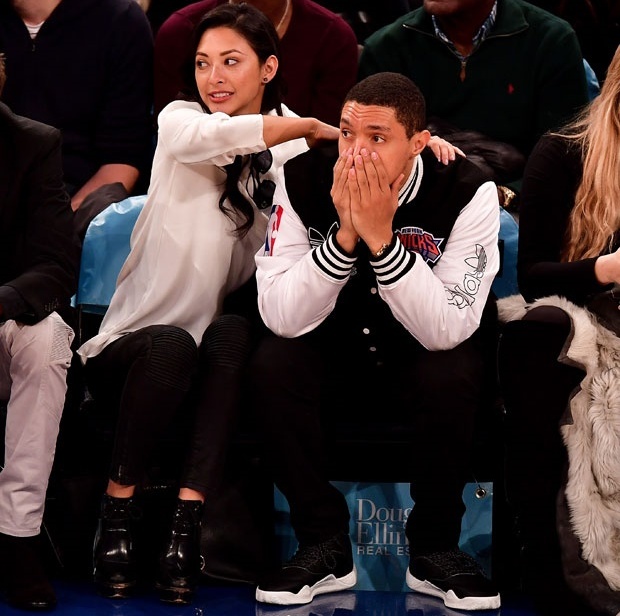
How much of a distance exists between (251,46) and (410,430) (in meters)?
1.14

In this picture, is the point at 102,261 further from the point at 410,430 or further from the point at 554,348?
the point at 554,348

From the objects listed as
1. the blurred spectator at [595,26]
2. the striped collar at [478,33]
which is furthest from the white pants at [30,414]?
the blurred spectator at [595,26]

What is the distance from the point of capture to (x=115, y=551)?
2.92 metres

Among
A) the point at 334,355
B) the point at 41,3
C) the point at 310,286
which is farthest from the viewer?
the point at 41,3

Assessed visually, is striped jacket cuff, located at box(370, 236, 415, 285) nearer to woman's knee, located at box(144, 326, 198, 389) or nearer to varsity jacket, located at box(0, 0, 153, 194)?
woman's knee, located at box(144, 326, 198, 389)

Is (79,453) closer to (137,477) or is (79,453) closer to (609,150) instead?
(137,477)

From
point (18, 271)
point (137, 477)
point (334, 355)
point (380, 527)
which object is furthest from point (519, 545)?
point (18, 271)

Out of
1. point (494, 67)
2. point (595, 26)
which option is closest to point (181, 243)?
point (494, 67)

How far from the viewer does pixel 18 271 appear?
3117 millimetres

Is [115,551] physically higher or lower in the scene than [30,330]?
lower

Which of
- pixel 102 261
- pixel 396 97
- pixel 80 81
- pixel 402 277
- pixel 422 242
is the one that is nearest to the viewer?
pixel 402 277

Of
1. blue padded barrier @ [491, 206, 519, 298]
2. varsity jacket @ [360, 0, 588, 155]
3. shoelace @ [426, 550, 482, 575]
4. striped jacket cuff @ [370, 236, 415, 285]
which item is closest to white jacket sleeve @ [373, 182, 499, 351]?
striped jacket cuff @ [370, 236, 415, 285]

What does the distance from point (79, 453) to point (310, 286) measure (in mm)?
849

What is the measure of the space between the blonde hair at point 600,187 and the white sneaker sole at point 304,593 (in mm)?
1031
